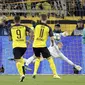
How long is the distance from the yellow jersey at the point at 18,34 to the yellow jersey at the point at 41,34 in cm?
75

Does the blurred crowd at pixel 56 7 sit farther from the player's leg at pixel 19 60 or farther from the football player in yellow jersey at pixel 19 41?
the player's leg at pixel 19 60

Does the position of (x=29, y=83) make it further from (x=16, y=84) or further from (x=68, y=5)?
(x=68, y=5)

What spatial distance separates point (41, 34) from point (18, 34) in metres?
0.98

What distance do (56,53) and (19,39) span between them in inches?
161

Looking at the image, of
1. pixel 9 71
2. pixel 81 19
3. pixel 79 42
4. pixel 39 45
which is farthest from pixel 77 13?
pixel 39 45

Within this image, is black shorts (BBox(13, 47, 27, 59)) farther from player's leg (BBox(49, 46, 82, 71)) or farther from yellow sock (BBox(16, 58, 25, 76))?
Answer: player's leg (BBox(49, 46, 82, 71))

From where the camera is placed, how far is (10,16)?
22.7 metres

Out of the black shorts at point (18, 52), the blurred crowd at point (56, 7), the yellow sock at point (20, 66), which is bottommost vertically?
the yellow sock at point (20, 66)

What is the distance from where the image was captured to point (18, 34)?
15258 mm

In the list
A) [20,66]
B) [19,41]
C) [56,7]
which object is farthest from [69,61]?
[56,7]

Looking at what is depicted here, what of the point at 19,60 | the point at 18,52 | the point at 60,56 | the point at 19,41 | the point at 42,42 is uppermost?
the point at 19,41

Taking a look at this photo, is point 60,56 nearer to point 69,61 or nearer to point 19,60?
point 69,61

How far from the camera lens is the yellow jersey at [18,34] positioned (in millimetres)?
15138

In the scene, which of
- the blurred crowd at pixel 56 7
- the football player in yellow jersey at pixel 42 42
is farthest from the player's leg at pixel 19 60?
the blurred crowd at pixel 56 7
